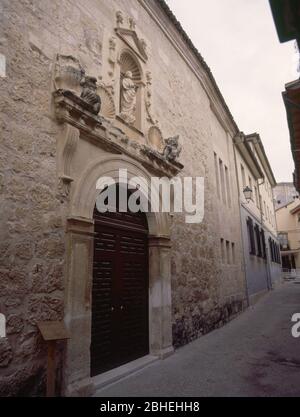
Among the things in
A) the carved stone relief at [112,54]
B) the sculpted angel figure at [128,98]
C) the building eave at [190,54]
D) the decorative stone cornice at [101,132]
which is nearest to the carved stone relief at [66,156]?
the decorative stone cornice at [101,132]

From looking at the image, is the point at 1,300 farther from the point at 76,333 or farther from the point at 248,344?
the point at 248,344

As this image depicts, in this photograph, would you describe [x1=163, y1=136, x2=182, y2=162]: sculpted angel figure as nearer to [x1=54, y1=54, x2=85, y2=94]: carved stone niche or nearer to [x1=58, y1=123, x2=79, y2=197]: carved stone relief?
[x1=54, y1=54, x2=85, y2=94]: carved stone niche

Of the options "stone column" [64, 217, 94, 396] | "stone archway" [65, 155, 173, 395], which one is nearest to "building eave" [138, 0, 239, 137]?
"stone archway" [65, 155, 173, 395]

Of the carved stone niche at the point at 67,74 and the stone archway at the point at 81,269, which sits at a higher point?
the carved stone niche at the point at 67,74

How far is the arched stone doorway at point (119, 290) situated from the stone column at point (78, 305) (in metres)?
0.35

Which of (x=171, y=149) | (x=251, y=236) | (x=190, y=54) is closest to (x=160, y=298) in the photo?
(x=171, y=149)

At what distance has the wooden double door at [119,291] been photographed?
3961 millimetres

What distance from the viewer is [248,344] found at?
5.71m

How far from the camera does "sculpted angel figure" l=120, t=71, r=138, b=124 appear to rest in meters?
4.97

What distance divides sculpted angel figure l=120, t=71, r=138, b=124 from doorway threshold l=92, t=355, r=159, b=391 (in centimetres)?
373

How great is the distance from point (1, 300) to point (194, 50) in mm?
7640

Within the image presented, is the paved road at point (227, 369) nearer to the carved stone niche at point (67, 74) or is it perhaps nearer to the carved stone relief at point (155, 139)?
the carved stone niche at point (67, 74)
